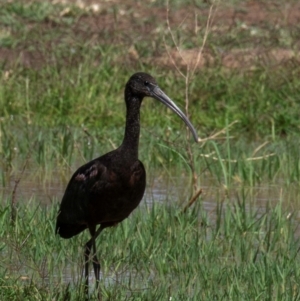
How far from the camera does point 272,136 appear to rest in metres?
10.0

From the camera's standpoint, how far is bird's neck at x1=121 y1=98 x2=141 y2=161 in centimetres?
629

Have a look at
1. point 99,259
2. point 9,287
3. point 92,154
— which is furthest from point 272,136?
point 9,287

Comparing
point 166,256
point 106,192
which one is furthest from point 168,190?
point 106,192

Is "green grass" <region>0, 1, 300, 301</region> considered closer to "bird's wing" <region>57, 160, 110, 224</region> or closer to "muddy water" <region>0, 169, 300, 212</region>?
"muddy water" <region>0, 169, 300, 212</region>

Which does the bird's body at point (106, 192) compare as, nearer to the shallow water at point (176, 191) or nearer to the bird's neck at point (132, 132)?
the bird's neck at point (132, 132)

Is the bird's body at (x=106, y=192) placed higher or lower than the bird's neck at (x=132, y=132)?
lower

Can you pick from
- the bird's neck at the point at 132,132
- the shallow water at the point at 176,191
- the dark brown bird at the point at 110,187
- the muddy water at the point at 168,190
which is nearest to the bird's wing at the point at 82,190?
the dark brown bird at the point at 110,187

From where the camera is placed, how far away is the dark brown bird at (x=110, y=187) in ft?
20.3

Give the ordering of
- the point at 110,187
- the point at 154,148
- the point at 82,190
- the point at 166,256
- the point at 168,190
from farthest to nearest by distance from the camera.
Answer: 1. the point at 154,148
2. the point at 168,190
3. the point at 166,256
4. the point at 82,190
5. the point at 110,187

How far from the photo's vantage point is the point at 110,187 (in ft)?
20.3

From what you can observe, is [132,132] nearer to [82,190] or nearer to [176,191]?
[82,190]

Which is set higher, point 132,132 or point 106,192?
point 132,132

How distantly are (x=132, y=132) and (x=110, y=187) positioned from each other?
0.37m

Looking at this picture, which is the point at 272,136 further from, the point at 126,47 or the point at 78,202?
the point at 78,202
